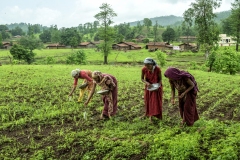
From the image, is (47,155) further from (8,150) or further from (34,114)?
(34,114)

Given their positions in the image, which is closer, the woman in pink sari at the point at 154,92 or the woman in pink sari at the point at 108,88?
the woman in pink sari at the point at 154,92

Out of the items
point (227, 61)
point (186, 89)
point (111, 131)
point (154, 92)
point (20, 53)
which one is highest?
point (186, 89)

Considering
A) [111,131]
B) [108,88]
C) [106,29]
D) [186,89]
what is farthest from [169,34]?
[111,131]

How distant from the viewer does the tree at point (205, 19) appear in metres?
33.9

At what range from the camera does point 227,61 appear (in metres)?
24.0

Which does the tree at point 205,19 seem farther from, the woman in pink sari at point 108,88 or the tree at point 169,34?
the tree at point 169,34

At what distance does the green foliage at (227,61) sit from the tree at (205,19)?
363 inches

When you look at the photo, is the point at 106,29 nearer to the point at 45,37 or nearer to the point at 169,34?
the point at 169,34

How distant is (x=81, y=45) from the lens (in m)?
77.2

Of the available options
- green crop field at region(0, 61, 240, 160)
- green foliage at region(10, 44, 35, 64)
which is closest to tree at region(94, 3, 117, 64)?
green foliage at region(10, 44, 35, 64)

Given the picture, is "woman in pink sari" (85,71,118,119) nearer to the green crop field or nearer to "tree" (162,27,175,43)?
the green crop field

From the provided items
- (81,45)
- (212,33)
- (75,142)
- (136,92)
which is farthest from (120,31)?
(75,142)

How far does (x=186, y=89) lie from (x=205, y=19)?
31.5m

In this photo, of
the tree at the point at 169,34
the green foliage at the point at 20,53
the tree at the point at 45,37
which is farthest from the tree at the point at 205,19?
the tree at the point at 45,37
